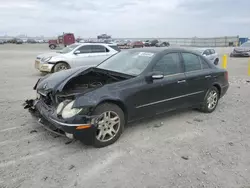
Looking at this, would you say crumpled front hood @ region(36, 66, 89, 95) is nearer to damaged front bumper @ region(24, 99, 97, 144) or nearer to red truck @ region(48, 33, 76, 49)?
damaged front bumper @ region(24, 99, 97, 144)

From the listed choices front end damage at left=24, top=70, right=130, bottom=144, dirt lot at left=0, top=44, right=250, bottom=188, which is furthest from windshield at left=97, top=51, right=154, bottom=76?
dirt lot at left=0, top=44, right=250, bottom=188

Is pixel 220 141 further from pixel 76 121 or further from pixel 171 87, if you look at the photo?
pixel 76 121

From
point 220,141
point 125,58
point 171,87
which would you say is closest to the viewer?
point 220,141

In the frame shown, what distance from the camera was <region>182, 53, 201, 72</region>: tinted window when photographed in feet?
16.1

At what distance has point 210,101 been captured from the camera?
5.41 meters

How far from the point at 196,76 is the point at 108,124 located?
2.33 m

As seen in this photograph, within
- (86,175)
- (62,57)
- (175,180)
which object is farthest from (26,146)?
(62,57)

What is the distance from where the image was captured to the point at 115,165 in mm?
3232

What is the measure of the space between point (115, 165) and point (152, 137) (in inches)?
43.2

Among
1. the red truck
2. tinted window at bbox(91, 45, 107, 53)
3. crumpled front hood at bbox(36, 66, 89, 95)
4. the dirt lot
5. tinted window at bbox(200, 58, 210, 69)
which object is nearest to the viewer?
the dirt lot

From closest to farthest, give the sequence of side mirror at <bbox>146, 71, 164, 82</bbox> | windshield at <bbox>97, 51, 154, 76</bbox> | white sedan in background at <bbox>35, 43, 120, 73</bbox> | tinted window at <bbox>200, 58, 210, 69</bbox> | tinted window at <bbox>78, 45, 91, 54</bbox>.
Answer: side mirror at <bbox>146, 71, 164, 82</bbox>, windshield at <bbox>97, 51, 154, 76</bbox>, tinted window at <bbox>200, 58, 210, 69</bbox>, white sedan in background at <bbox>35, 43, 120, 73</bbox>, tinted window at <bbox>78, 45, 91, 54</bbox>

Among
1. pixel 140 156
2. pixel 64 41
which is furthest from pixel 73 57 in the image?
pixel 64 41

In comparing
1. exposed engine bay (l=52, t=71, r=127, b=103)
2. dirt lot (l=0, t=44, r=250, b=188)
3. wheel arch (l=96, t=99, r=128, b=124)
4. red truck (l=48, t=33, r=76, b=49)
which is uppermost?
red truck (l=48, t=33, r=76, b=49)

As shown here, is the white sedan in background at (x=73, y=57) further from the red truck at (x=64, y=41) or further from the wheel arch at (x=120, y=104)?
the red truck at (x=64, y=41)
